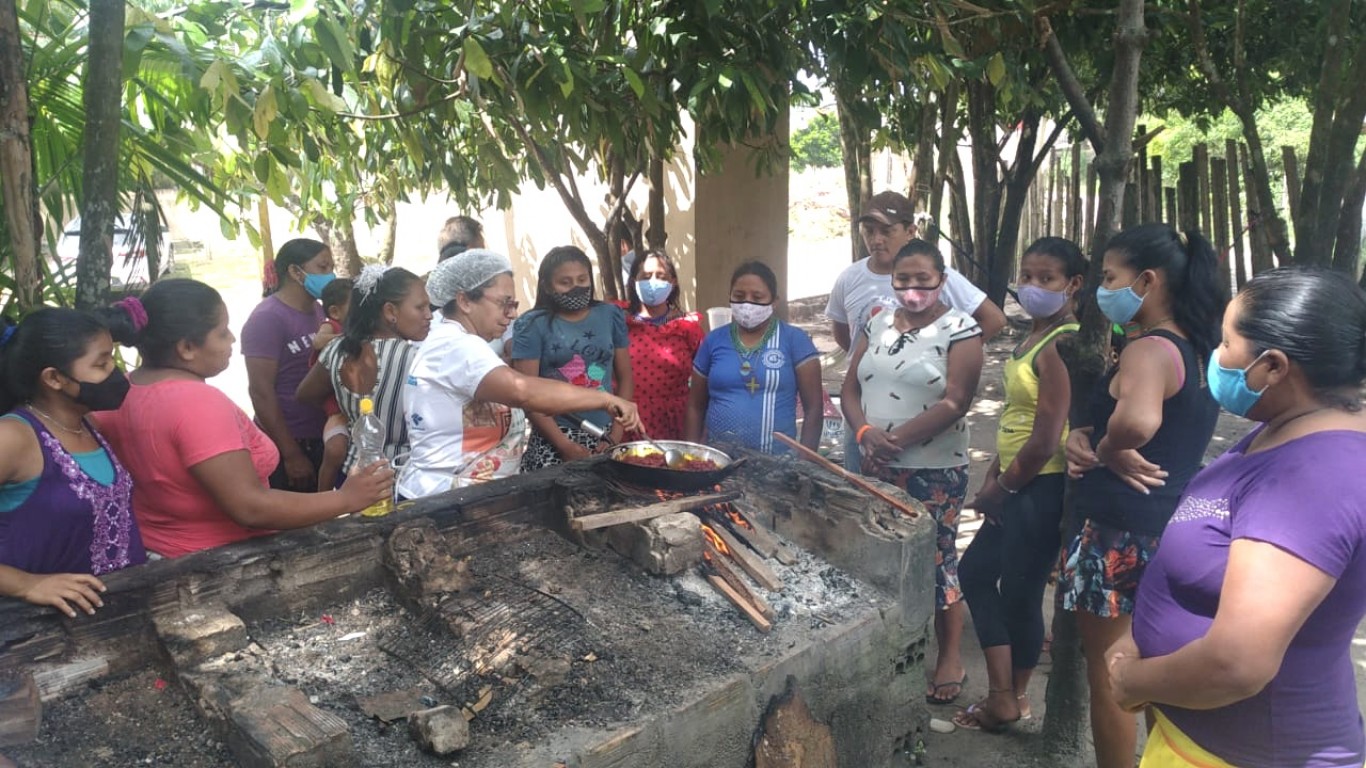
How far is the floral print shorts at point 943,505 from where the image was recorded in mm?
3924

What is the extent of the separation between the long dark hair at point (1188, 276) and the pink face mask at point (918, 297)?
1.16 meters

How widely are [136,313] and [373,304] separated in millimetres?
930

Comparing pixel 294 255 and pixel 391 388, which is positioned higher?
pixel 294 255

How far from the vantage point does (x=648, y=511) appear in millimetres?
3262

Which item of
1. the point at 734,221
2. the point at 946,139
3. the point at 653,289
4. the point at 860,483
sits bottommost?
the point at 860,483

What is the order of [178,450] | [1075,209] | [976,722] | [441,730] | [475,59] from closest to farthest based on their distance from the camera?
[441,730], [178,450], [475,59], [976,722], [1075,209]

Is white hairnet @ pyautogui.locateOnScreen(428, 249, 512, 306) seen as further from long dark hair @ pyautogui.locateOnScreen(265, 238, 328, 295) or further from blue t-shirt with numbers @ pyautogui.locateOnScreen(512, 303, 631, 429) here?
long dark hair @ pyautogui.locateOnScreen(265, 238, 328, 295)

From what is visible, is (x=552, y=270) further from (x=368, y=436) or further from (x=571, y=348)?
(x=368, y=436)

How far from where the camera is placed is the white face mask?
165 inches

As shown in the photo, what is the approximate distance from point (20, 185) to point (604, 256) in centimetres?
456

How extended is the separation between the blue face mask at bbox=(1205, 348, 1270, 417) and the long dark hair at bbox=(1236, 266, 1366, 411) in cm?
6

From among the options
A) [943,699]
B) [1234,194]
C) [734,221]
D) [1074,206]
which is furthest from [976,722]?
[1074,206]

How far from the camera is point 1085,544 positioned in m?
2.93

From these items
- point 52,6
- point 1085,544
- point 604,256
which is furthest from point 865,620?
point 604,256
